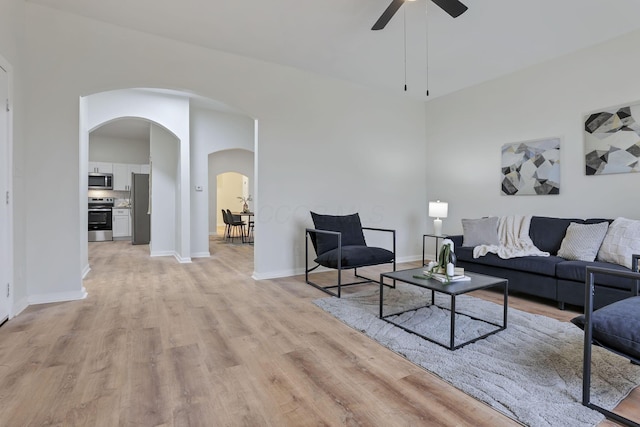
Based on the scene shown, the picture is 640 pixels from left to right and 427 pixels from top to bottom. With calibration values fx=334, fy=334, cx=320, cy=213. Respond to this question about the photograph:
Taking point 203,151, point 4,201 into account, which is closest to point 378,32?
point 4,201

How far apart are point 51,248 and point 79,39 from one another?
6.82 ft

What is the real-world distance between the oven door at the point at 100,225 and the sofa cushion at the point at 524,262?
8.74 m

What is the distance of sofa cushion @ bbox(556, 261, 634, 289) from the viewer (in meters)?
2.79

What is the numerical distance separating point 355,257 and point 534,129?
3016mm

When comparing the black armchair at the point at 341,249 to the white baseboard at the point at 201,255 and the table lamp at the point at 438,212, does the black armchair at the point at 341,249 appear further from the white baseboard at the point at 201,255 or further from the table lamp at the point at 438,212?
the white baseboard at the point at 201,255

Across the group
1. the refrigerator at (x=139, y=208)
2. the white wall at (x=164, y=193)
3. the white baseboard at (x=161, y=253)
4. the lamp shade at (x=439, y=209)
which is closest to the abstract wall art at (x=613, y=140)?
the lamp shade at (x=439, y=209)

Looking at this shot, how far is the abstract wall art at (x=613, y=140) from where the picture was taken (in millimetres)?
3527

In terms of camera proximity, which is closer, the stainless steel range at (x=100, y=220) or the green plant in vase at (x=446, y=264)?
the green plant in vase at (x=446, y=264)

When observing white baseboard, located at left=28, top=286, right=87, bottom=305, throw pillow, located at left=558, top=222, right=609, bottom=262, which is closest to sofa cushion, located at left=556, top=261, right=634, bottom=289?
throw pillow, located at left=558, top=222, right=609, bottom=262

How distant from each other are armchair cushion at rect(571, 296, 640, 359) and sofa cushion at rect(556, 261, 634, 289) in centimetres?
142

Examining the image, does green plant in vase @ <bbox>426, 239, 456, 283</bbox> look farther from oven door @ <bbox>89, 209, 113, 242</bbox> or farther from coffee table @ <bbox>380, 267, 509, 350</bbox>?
oven door @ <bbox>89, 209, 113, 242</bbox>

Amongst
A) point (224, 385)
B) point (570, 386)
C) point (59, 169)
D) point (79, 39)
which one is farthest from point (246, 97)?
point (570, 386)

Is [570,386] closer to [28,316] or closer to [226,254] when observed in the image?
[28,316]

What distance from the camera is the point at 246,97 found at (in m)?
4.25
